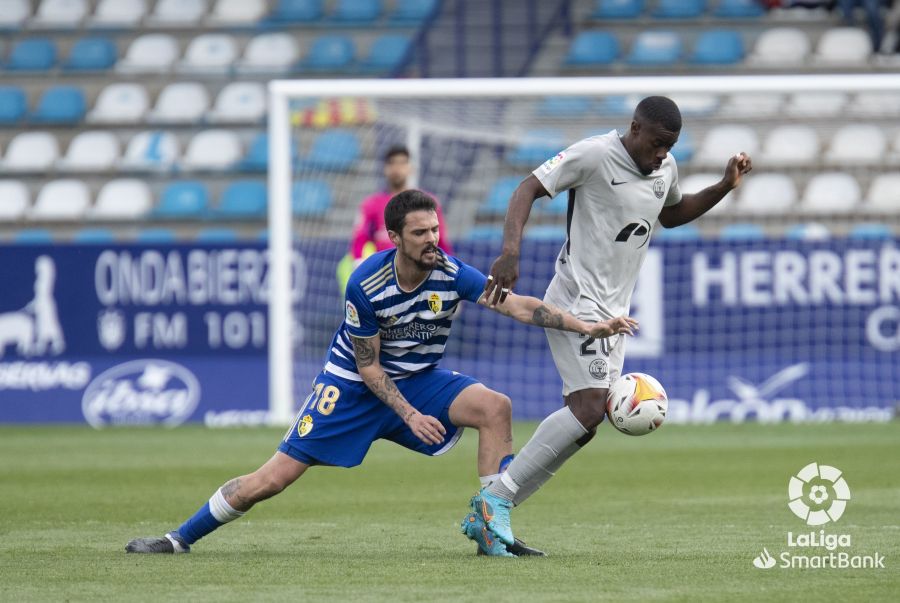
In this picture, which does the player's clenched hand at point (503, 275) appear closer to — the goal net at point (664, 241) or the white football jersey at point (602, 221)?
the white football jersey at point (602, 221)

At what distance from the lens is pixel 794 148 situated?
16.4 metres

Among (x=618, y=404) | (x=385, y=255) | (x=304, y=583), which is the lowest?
(x=304, y=583)

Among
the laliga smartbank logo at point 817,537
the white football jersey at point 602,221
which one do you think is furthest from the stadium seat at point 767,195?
the white football jersey at point 602,221

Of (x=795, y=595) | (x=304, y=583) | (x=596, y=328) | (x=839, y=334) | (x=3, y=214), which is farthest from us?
(x=3, y=214)

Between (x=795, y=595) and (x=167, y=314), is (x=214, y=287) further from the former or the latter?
(x=795, y=595)

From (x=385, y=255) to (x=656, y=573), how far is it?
6.01 ft

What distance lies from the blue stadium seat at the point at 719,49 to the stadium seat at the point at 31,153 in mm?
8719

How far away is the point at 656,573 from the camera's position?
17.9 ft

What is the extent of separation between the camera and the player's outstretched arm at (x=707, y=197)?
6.36m

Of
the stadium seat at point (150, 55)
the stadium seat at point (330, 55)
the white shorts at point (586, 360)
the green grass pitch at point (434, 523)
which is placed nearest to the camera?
the green grass pitch at point (434, 523)

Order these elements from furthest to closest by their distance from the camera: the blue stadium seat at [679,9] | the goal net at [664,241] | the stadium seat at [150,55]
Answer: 1. the stadium seat at [150,55]
2. the blue stadium seat at [679,9]
3. the goal net at [664,241]

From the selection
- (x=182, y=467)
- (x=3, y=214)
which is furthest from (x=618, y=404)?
(x=3, y=214)

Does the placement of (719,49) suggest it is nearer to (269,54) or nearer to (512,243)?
(269,54)

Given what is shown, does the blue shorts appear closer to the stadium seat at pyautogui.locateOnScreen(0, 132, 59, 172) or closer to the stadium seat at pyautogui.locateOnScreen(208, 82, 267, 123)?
the stadium seat at pyautogui.locateOnScreen(208, 82, 267, 123)
